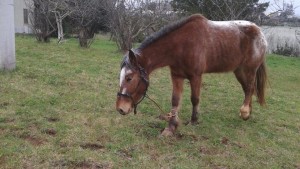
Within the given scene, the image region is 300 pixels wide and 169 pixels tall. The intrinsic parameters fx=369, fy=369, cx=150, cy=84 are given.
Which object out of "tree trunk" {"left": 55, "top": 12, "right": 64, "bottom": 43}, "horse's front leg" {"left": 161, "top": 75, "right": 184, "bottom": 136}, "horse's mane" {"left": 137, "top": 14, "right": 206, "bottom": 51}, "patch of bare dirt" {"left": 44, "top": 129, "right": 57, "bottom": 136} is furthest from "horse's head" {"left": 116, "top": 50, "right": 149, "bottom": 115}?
"tree trunk" {"left": 55, "top": 12, "right": 64, "bottom": 43}

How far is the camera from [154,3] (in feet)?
54.9

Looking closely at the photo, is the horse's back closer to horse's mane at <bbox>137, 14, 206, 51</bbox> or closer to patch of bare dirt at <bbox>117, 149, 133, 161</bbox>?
horse's mane at <bbox>137, 14, 206, 51</bbox>

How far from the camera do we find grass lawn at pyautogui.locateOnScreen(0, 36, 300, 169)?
3633mm

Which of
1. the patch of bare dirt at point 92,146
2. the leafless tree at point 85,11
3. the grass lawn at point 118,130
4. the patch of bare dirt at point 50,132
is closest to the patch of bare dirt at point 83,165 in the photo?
the grass lawn at point 118,130

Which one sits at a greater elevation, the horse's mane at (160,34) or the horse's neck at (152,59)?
the horse's mane at (160,34)

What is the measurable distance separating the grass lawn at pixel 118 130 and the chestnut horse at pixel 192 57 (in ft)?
1.26

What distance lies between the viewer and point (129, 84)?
395 centimetres

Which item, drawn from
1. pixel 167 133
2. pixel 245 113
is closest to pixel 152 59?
pixel 167 133

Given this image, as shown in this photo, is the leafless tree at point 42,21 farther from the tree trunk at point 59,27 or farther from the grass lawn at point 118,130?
the grass lawn at point 118,130

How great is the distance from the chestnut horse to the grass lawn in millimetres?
385

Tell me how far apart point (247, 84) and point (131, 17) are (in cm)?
1028

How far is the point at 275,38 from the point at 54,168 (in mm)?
22072

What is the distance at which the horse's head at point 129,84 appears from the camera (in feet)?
12.8

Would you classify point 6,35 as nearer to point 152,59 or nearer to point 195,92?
point 152,59
